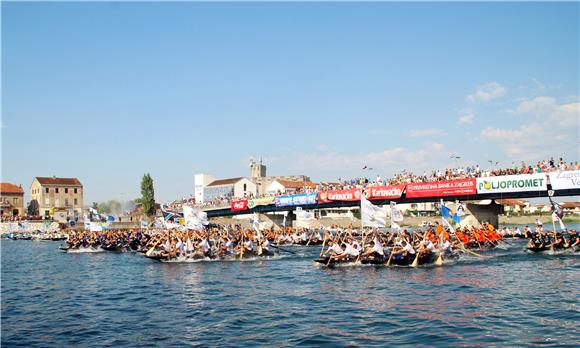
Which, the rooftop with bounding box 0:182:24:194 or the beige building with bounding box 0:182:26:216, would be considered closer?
the beige building with bounding box 0:182:26:216

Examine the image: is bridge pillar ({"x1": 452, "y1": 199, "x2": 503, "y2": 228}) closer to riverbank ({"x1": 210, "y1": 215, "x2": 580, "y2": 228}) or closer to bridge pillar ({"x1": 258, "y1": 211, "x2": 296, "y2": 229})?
bridge pillar ({"x1": 258, "y1": 211, "x2": 296, "y2": 229})

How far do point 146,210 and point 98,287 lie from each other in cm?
9367

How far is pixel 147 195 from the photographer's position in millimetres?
117625

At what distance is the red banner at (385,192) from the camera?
56.8m

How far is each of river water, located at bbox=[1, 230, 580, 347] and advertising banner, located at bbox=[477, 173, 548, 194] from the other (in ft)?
41.0

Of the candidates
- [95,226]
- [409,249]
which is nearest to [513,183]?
[409,249]

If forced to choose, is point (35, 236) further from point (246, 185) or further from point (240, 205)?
point (246, 185)

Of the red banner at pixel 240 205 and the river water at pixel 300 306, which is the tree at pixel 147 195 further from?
the river water at pixel 300 306

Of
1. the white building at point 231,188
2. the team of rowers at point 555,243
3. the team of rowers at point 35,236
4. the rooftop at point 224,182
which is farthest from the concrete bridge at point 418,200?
the rooftop at point 224,182

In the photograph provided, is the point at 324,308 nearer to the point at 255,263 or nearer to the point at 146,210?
the point at 255,263

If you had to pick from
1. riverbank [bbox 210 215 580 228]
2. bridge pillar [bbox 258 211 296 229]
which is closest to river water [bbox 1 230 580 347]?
bridge pillar [bbox 258 211 296 229]

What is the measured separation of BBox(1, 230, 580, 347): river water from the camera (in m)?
16.1

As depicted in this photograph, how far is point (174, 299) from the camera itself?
22719mm

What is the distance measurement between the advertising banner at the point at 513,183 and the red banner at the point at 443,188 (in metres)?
1.10
